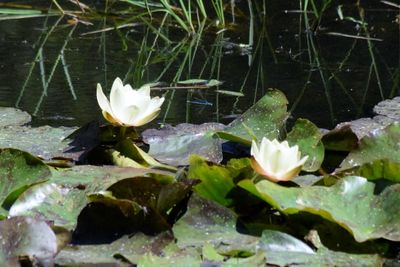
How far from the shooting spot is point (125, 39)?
400 cm

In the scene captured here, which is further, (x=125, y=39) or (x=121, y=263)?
(x=125, y=39)

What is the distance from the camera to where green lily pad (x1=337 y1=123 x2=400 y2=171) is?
173cm

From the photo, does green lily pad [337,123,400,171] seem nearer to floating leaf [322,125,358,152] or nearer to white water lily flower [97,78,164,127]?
floating leaf [322,125,358,152]

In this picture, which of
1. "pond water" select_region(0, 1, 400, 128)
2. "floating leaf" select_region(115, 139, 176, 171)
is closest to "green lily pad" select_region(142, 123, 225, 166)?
"floating leaf" select_region(115, 139, 176, 171)

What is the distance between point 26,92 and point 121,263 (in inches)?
61.6

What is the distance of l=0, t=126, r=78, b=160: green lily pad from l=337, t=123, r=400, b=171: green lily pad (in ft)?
1.74

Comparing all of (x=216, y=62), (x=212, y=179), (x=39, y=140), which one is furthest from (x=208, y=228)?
(x=216, y=62)

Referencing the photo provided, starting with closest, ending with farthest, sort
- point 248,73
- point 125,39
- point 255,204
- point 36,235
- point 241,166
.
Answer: point 36,235
point 255,204
point 241,166
point 248,73
point 125,39

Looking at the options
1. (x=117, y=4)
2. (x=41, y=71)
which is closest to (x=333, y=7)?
(x=117, y=4)

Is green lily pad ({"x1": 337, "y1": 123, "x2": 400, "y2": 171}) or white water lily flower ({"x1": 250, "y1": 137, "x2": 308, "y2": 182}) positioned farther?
green lily pad ({"x1": 337, "y1": 123, "x2": 400, "y2": 171})

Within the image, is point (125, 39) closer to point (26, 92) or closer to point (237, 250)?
point (26, 92)

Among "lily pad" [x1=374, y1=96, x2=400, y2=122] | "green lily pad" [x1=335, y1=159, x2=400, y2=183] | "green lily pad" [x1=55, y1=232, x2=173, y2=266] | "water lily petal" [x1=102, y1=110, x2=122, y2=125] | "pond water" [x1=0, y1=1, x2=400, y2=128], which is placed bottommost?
"pond water" [x1=0, y1=1, x2=400, y2=128]

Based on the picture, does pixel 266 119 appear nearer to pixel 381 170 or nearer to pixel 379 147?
pixel 379 147

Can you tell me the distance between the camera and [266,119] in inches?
75.7
